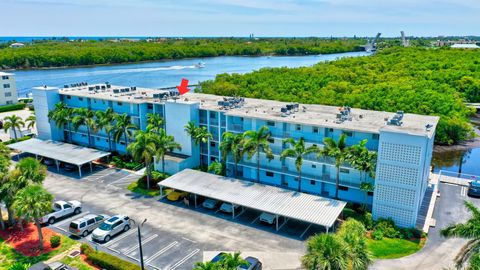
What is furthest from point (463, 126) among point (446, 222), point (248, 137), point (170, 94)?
point (170, 94)

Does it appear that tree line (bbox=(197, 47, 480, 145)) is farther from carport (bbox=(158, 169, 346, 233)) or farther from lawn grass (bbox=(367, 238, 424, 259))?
lawn grass (bbox=(367, 238, 424, 259))

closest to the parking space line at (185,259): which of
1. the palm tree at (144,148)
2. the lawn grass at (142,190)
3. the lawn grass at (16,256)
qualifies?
the lawn grass at (16,256)

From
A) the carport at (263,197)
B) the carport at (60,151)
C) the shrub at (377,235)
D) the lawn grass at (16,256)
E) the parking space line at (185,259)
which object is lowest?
the parking space line at (185,259)

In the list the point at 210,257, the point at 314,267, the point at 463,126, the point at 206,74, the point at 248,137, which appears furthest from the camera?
the point at 206,74

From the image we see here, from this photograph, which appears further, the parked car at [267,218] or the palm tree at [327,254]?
the parked car at [267,218]

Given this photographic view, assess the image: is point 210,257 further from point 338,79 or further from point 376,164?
point 338,79

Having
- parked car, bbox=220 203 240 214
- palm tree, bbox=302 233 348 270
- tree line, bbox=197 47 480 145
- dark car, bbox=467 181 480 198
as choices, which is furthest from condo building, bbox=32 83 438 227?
tree line, bbox=197 47 480 145

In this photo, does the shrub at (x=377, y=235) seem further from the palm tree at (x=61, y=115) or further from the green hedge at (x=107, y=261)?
the palm tree at (x=61, y=115)
